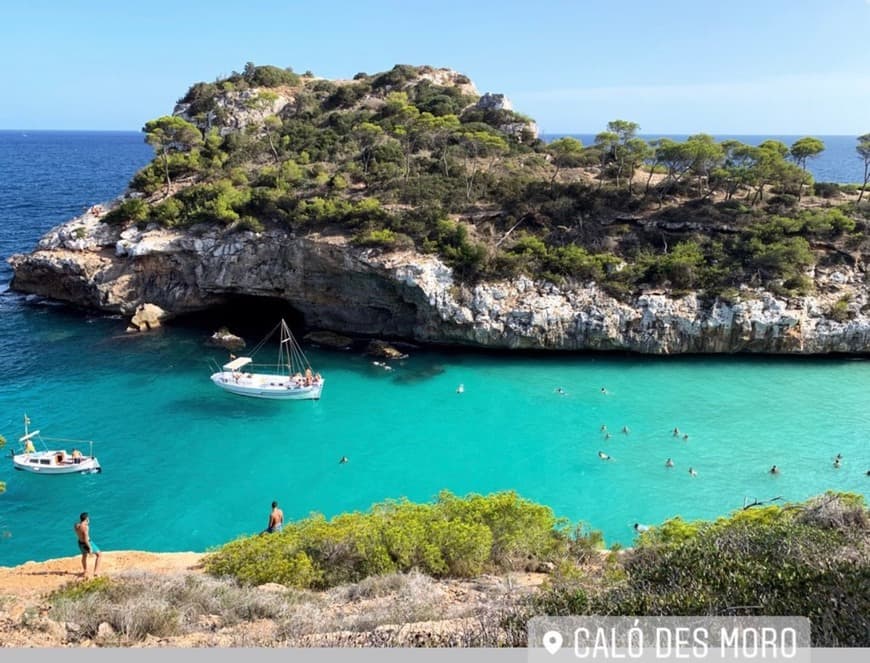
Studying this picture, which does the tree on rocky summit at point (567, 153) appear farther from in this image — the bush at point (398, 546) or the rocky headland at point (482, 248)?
the bush at point (398, 546)

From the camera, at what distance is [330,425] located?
25344 mm

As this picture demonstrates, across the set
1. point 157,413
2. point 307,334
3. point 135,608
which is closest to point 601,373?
point 307,334

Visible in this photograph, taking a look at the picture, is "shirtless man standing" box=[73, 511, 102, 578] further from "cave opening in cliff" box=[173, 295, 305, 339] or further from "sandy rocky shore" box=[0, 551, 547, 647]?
"cave opening in cliff" box=[173, 295, 305, 339]

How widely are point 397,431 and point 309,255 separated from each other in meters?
13.7

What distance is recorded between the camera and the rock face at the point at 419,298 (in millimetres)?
30359

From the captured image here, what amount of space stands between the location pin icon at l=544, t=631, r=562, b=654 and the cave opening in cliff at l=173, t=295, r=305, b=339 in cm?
3031

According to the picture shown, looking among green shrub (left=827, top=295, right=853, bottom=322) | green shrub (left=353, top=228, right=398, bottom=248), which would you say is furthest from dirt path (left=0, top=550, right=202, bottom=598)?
green shrub (left=827, top=295, right=853, bottom=322)

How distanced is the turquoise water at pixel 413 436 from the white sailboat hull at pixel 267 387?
46cm

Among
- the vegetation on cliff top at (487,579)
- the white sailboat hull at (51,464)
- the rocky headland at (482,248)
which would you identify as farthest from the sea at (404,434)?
the vegetation on cliff top at (487,579)

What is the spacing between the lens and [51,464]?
2080 centimetres

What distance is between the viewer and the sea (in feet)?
63.3

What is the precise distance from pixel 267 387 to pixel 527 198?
21086mm

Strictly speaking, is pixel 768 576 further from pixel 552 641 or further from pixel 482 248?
pixel 482 248

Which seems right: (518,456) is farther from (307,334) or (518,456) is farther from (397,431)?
(307,334)
